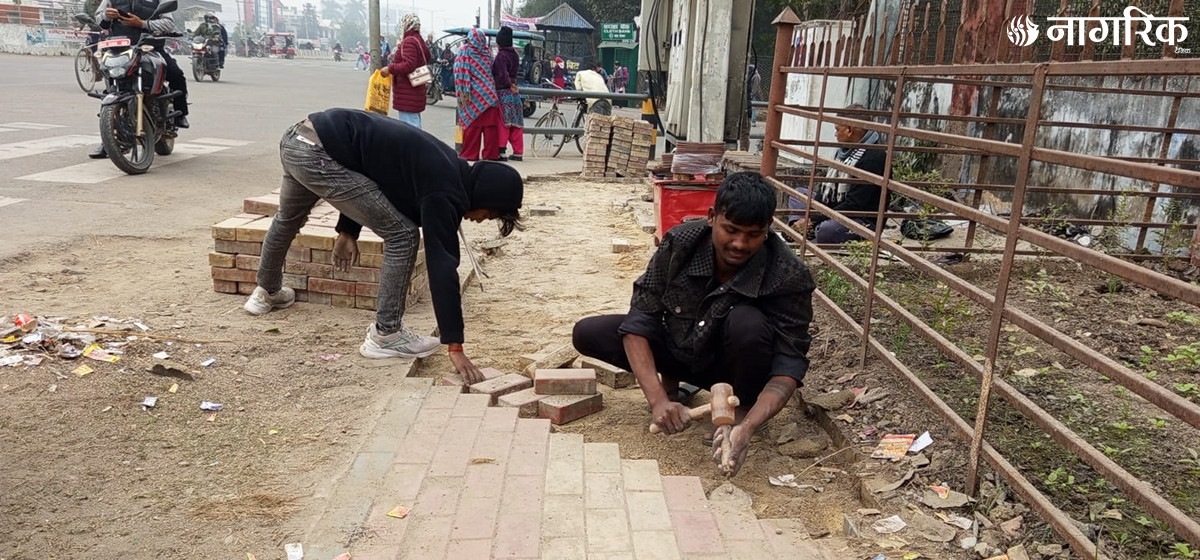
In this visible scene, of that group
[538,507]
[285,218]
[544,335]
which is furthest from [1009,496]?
[285,218]

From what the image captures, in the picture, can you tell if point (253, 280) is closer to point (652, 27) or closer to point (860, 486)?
point (860, 486)

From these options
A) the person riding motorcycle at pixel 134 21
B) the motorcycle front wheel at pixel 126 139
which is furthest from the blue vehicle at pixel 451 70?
the motorcycle front wheel at pixel 126 139

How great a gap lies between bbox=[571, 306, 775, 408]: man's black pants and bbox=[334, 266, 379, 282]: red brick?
1423 mm

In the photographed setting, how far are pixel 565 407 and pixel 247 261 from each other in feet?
7.24

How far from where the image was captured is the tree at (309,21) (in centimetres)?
12338

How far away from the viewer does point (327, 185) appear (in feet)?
12.8

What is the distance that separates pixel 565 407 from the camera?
3479mm

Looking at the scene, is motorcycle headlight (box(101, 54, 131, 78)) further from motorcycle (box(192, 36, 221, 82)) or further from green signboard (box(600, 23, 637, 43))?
green signboard (box(600, 23, 637, 43))

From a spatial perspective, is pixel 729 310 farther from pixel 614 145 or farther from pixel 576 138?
pixel 576 138

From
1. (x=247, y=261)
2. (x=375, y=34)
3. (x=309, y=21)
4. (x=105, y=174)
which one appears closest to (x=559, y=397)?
(x=247, y=261)

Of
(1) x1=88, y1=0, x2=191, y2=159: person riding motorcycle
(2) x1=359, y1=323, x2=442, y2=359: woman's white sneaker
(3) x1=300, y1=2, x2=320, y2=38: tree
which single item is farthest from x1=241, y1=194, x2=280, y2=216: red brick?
(3) x1=300, y1=2, x2=320, y2=38: tree

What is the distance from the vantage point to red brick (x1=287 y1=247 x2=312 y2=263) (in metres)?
4.60

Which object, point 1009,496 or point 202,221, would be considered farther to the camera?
point 202,221

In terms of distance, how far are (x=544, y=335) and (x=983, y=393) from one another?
246cm
